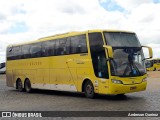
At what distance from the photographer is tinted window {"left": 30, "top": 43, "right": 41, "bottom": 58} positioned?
2328 centimetres

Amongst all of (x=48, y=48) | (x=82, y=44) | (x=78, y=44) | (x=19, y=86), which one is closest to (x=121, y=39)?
(x=82, y=44)

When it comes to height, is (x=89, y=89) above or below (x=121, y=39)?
below

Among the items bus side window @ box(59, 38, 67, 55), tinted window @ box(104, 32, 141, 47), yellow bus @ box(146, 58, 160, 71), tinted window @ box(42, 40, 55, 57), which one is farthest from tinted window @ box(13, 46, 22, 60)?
yellow bus @ box(146, 58, 160, 71)

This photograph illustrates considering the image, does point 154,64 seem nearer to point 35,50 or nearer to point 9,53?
point 9,53

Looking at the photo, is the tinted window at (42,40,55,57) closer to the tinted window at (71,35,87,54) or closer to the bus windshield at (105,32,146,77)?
the tinted window at (71,35,87,54)

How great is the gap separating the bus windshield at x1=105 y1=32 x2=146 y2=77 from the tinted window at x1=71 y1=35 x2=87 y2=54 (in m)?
1.49

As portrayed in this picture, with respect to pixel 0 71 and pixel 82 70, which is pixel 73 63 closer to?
pixel 82 70

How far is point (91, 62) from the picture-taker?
1828 centimetres

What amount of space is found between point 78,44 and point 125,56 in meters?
2.85

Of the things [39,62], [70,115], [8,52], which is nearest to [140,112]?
[70,115]

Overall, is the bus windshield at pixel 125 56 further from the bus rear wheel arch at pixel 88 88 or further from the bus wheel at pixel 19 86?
the bus wheel at pixel 19 86

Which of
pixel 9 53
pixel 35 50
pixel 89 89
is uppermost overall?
pixel 35 50

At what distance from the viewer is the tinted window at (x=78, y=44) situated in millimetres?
18766

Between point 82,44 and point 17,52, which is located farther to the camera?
point 17,52
